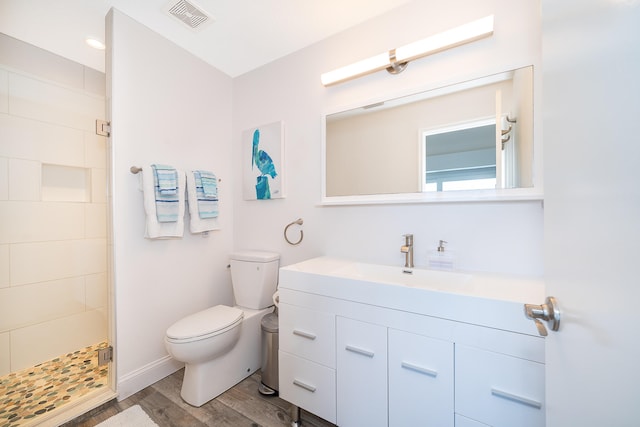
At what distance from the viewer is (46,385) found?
169cm

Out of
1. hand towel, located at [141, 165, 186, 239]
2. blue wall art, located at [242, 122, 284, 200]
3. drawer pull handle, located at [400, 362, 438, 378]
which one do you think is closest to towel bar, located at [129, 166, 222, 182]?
hand towel, located at [141, 165, 186, 239]

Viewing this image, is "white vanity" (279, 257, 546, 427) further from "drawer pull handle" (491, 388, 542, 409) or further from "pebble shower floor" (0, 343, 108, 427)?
"pebble shower floor" (0, 343, 108, 427)

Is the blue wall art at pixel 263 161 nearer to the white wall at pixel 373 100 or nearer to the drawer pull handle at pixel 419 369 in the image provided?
the white wall at pixel 373 100

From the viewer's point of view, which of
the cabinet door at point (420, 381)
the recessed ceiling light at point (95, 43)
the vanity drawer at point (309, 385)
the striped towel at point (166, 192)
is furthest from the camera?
the recessed ceiling light at point (95, 43)

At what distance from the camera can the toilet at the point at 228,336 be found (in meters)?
1.48

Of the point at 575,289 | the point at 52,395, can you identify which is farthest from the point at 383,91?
the point at 52,395

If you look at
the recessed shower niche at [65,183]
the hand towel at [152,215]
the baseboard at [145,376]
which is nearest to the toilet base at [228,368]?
the baseboard at [145,376]

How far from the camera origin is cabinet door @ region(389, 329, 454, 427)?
977mm

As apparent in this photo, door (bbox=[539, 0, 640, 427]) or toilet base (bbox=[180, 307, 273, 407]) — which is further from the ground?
door (bbox=[539, 0, 640, 427])

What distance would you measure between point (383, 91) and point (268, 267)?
141cm

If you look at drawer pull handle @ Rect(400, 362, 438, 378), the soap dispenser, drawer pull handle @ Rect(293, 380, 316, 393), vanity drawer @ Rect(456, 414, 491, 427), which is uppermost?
the soap dispenser

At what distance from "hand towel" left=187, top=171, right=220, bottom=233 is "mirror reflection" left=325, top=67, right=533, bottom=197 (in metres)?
0.94

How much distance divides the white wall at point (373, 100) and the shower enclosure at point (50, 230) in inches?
44.3

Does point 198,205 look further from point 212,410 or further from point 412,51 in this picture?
point 412,51
